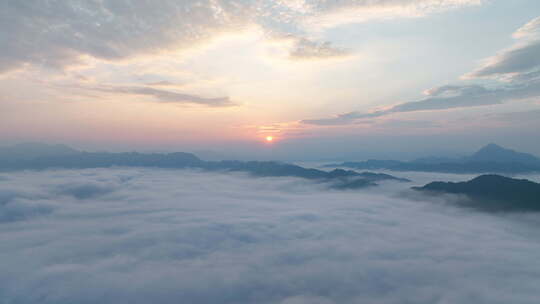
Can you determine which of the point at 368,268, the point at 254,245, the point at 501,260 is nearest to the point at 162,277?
the point at 254,245

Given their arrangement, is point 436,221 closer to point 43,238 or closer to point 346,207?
point 346,207

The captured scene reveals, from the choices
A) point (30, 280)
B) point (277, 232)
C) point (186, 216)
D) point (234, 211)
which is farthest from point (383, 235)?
point (30, 280)

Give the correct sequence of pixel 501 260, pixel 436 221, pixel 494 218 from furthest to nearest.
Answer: pixel 494 218
pixel 436 221
pixel 501 260

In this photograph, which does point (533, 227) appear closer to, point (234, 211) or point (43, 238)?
point (234, 211)

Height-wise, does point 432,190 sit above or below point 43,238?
above

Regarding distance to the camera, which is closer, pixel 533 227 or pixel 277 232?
pixel 277 232

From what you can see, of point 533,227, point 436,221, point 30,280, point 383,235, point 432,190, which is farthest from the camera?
point 432,190
